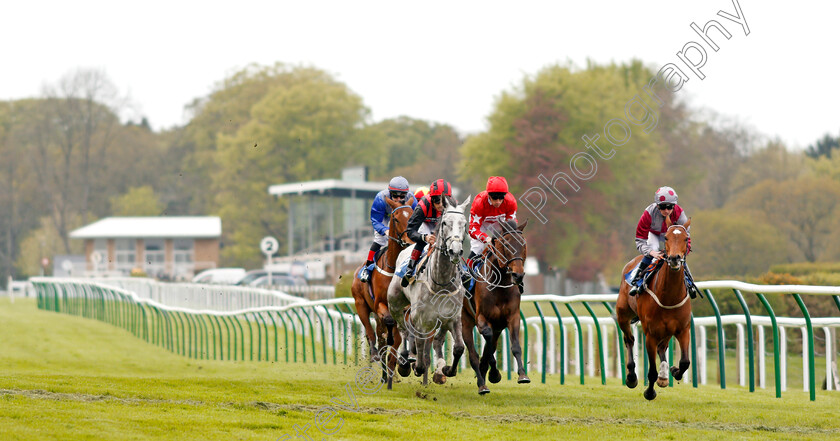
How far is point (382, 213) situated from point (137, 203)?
54066 millimetres

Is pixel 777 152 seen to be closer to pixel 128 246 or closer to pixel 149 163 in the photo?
pixel 128 246

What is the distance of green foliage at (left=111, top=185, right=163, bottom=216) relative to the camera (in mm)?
61469

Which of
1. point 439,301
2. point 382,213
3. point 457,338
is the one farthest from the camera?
point 382,213

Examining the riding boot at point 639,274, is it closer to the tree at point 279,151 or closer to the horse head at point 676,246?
the horse head at point 676,246

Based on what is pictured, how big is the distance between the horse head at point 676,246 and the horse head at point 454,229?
1470 millimetres

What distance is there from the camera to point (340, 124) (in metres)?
51.9

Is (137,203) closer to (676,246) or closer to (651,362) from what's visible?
(651,362)

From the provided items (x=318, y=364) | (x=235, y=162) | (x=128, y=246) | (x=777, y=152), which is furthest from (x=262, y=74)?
(x=318, y=364)

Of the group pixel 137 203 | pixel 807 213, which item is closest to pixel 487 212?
pixel 807 213

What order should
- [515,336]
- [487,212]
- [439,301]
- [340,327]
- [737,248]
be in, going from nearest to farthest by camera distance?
1. [439,301]
2. [515,336]
3. [487,212]
4. [340,327]
5. [737,248]

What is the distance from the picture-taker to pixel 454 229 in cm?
761

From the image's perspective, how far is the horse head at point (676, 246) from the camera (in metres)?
7.56

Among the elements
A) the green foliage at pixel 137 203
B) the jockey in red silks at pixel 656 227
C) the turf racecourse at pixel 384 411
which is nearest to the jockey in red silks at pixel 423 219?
the turf racecourse at pixel 384 411

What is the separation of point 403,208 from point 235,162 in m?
43.6
